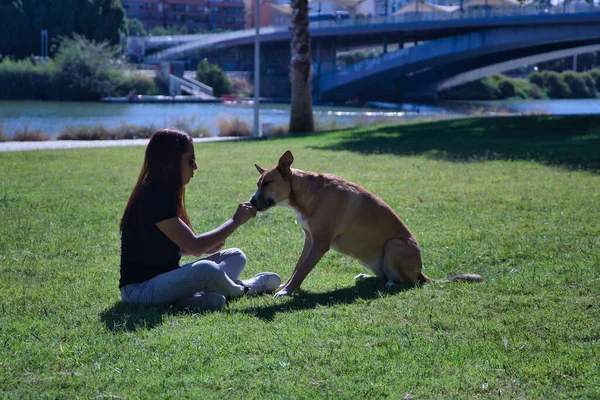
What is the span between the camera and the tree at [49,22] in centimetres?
6575

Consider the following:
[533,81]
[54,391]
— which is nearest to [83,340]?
[54,391]

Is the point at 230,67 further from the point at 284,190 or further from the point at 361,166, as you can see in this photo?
the point at 284,190

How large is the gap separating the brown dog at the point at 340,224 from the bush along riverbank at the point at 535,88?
59580mm

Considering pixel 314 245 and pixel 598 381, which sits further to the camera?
pixel 314 245

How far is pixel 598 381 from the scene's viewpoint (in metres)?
3.92

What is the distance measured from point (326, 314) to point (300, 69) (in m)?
20.6

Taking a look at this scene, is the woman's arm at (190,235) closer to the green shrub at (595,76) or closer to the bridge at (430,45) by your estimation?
the bridge at (430,45)

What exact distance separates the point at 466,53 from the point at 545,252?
4354 cm

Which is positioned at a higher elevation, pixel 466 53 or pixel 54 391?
pixel 466 53

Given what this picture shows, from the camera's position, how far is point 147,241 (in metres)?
5.28

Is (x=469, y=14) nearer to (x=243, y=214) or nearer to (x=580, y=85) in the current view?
(x=580, y=85)

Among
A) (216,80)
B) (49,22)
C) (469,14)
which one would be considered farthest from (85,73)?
(469,14)

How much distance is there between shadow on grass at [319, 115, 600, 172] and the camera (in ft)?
49.8

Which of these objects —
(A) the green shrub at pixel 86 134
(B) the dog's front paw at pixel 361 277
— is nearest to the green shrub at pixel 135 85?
(A) the green shrub at pixel 86 134
